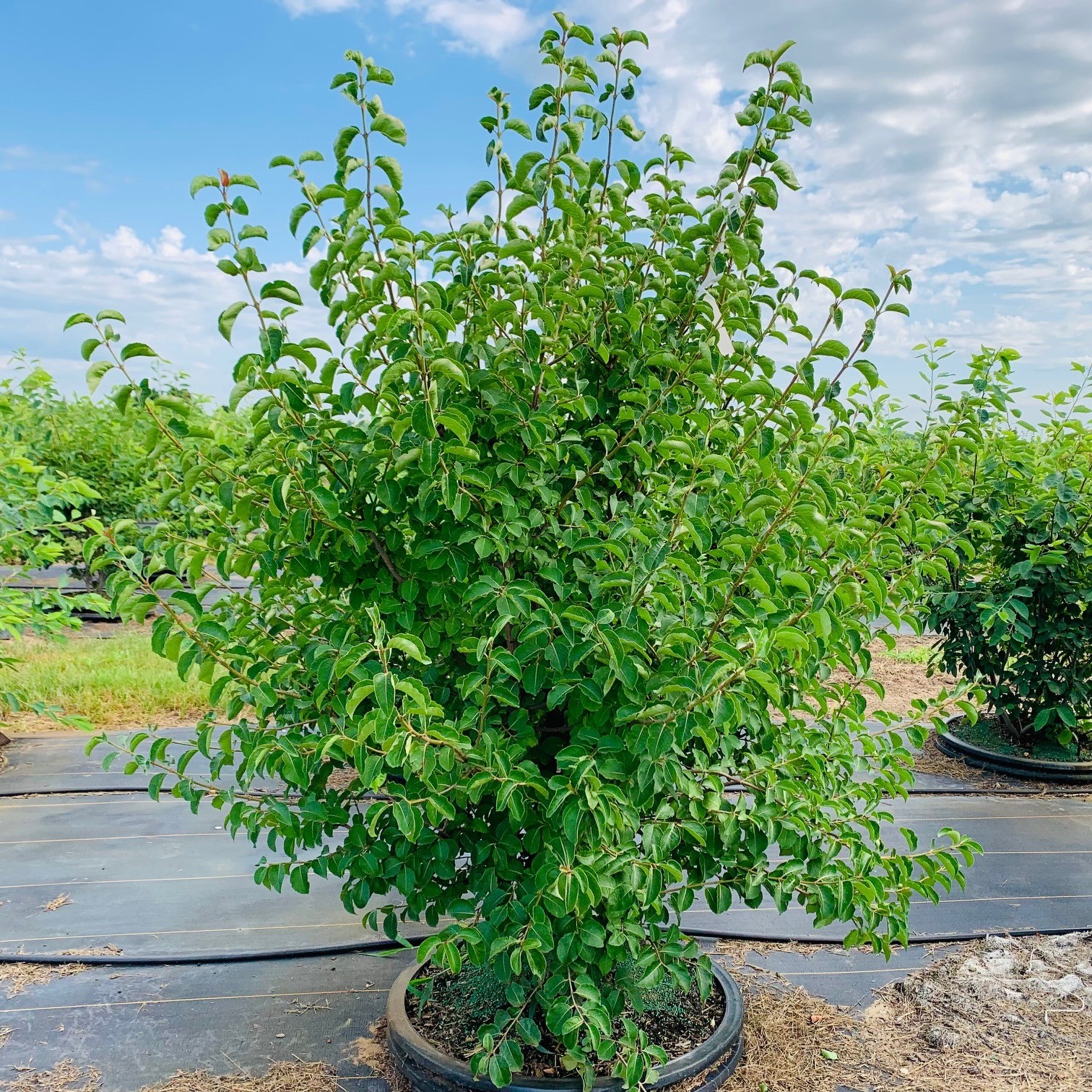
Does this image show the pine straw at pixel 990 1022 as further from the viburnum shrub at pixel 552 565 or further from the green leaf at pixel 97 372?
the green leaf at pixel 97 372

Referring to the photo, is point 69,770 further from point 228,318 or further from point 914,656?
point 914,656

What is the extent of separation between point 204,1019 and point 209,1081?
321 millimetres

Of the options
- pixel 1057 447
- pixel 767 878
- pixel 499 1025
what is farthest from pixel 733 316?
pixel 1057 447

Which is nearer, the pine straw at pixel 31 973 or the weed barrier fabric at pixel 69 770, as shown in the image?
the pine straw at pixel 31 973

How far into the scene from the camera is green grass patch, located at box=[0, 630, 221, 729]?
5.89 m

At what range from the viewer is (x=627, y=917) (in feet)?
6.79

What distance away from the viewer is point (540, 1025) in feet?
8.13

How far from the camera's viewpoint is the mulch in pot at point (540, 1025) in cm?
236

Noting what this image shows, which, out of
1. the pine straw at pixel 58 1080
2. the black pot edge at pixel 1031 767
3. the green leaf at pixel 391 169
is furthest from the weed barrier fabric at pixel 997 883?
the green leaf at pixel 391 169

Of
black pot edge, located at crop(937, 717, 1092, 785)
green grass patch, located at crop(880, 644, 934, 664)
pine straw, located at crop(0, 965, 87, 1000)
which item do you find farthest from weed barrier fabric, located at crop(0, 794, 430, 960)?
green grass patch, located at crop(880, 644, 934, 664)

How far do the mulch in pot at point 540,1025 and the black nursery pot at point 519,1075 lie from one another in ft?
0.15

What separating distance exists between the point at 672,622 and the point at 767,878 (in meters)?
0.76

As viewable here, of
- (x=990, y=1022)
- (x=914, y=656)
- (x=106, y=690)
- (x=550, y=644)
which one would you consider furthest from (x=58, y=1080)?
(x=914, y=656)

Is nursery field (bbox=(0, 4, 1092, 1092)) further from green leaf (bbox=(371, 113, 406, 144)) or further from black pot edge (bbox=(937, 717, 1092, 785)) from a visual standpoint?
black pot edge (bbox=(937, 717, 1092, 785))
